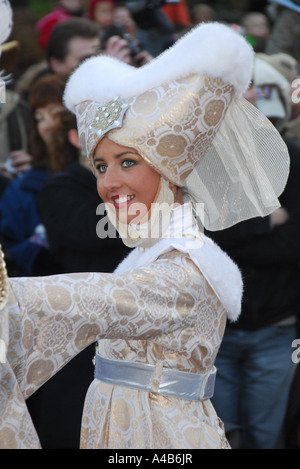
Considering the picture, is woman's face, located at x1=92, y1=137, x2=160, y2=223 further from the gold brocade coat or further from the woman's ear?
the woman's ear

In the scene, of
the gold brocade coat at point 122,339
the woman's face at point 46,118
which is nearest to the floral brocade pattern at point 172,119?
the gold brocade coat at point 122,339

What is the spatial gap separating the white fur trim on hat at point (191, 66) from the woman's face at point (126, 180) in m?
0.15

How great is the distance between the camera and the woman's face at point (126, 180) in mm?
2197

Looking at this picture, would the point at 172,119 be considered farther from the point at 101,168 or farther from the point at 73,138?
the point at 73,138

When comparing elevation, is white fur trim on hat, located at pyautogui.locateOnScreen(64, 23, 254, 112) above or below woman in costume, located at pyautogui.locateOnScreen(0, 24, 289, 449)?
above

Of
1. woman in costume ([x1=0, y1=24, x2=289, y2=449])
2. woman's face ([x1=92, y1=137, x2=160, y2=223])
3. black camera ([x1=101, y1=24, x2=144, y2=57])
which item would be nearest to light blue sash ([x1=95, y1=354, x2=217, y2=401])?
woman in costume ([x1=0, y1=24, x2=289, y2=449])

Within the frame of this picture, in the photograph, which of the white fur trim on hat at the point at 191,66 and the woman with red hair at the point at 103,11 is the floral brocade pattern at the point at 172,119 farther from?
the woman with red hair at the point at 103,11

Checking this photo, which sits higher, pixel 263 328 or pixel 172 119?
pixel 172 119

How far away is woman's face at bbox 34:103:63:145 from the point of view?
13.2 ft

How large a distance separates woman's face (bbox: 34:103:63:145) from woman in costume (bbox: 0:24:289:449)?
1.68m

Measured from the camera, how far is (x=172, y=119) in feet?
6.98

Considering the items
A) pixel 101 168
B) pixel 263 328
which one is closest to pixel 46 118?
pixel 263 328

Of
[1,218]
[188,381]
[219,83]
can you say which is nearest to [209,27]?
[219,83]

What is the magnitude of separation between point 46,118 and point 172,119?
2.10 m
